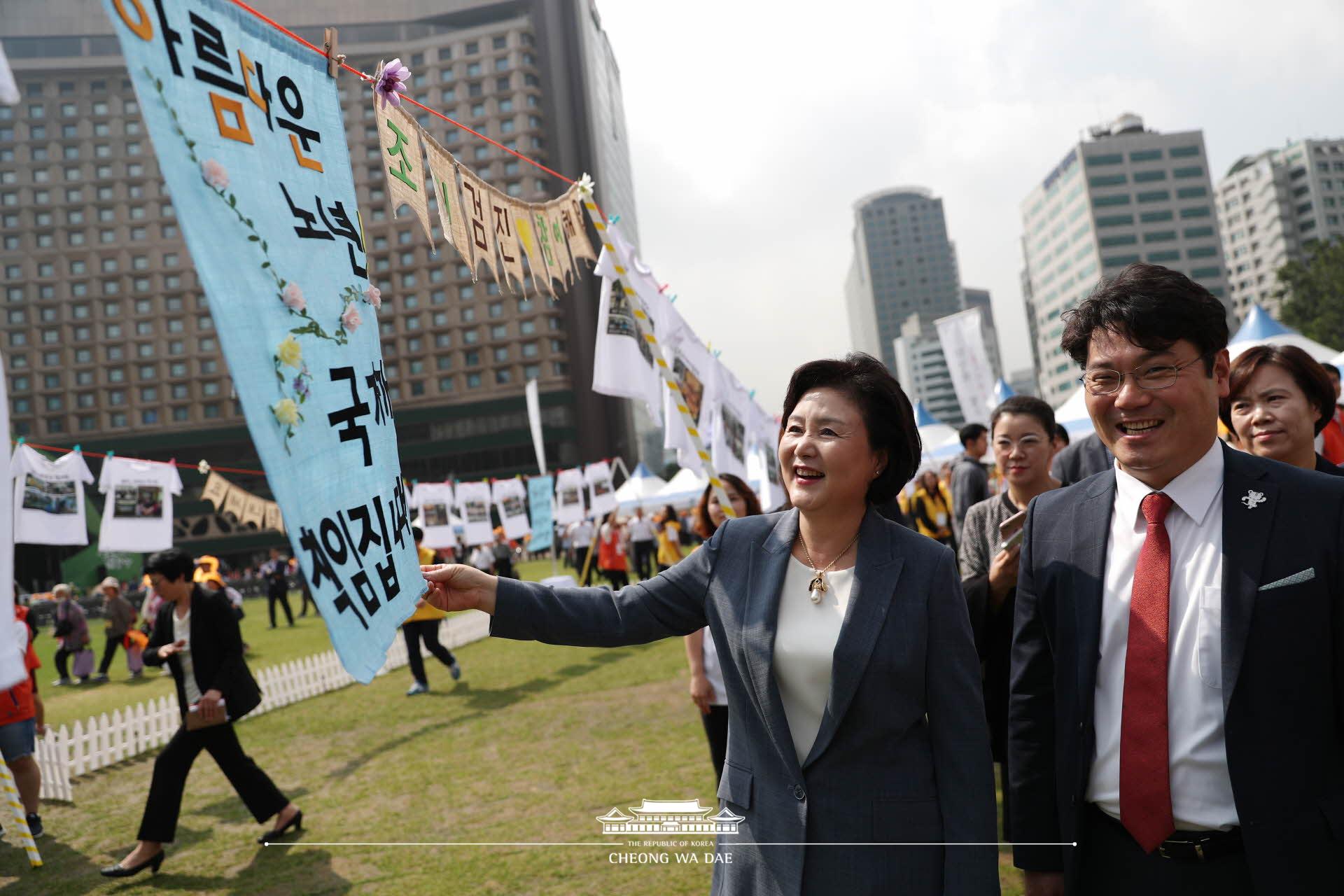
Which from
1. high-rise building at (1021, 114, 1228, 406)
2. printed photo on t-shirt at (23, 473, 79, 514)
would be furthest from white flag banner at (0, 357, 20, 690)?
high-rise building at (1021, 114, 1228, 406)

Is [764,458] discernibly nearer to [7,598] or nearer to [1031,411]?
[1031,411]

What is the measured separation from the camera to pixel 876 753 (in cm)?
216

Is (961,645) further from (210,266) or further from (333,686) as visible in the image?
(333,686)

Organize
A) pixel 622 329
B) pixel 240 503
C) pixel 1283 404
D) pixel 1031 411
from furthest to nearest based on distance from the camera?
pixel 240 503
pixel 622 329
pixel 1031 411
pixel 1283 404

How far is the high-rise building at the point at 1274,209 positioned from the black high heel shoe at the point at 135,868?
122 meters

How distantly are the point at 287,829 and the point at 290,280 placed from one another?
562cm

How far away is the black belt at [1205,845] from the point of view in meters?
1.96

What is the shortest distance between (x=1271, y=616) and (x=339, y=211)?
2.52 m

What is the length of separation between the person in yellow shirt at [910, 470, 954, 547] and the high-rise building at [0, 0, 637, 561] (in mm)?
63481

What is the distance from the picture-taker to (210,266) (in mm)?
1902

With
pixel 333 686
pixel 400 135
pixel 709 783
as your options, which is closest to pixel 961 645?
pixel 400 135

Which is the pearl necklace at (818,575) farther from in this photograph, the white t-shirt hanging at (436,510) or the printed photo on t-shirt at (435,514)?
the printed photo on t-shirt at (435,514)

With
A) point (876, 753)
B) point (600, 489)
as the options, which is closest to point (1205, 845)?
point (876, 753)

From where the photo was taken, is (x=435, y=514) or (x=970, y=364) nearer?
(x=970, y=364)
